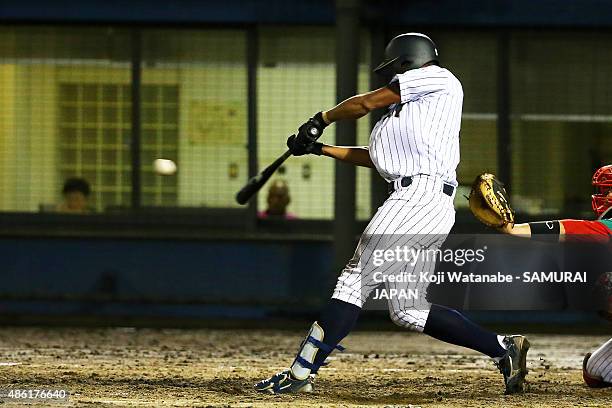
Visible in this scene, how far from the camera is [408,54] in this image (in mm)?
8195

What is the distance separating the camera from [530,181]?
15.1m

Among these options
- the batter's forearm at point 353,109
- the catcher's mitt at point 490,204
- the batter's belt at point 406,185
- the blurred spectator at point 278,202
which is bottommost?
the blurred spectator at point 278,202

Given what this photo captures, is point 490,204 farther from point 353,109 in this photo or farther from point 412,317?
point 353,109

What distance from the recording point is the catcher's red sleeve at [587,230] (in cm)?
825

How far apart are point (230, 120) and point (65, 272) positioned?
209 centimetres

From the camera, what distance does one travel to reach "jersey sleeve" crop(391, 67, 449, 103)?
800cm

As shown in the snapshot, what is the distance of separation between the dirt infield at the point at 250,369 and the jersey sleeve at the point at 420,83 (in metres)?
1.55

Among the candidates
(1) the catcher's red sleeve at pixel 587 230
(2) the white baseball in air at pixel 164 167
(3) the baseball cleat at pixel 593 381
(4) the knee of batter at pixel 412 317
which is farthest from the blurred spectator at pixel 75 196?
(1) the catcher's red sleeve at pixel 587 230

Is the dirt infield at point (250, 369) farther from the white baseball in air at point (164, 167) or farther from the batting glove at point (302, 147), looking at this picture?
the white baseball in air at point (164, 167)

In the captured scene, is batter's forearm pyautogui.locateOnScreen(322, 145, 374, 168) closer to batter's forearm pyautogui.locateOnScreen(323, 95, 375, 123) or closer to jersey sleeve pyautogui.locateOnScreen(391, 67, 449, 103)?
batter's forearm pyautogui.locateOnScreen(323, 95, 375, 123)

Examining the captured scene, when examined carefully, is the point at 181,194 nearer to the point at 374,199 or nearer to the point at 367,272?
the point at 374,199

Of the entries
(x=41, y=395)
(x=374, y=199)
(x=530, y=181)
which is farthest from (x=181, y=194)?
(x=41, y=395)

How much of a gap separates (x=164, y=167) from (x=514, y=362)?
7322 millimetres

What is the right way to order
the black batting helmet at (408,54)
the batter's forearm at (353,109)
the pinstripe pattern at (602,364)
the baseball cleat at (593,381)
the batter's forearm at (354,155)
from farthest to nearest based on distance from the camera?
the baseball cleat at (593,381), the pinstripe pattern at (602,364), the batter's forearm at (354,155), the black batting helmet at (408,54), the batter's forearm at (353,109)
